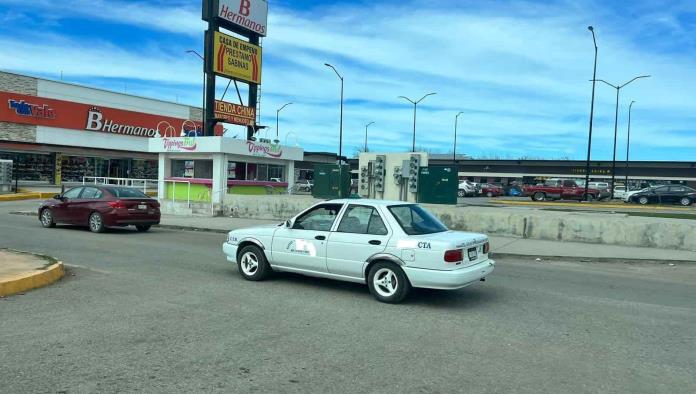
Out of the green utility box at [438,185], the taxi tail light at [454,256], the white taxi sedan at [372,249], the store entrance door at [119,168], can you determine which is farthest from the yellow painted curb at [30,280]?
the store entrance door at [119,168]

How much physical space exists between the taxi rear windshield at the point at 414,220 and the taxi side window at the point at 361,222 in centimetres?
25

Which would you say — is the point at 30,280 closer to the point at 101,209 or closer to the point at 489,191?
the point at 101,209

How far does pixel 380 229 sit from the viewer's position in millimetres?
7949

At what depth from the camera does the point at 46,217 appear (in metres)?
17.4

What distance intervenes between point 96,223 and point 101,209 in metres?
0.47

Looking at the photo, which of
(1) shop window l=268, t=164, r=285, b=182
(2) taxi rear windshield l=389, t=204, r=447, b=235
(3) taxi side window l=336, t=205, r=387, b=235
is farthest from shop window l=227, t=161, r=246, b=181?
(2) taxi rear windshield l=389, t=204, r=447, b=235

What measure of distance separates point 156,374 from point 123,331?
4.83 ft

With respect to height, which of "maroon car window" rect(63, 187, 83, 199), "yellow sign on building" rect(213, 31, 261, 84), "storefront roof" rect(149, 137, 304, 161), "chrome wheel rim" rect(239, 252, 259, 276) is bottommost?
"chrome wheel rim" rect(239, 252, 259, 276)

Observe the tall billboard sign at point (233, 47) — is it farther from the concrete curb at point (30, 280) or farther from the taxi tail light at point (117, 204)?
the concrete curb at point (30, 280)

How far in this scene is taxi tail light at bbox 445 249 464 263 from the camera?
7359 mm

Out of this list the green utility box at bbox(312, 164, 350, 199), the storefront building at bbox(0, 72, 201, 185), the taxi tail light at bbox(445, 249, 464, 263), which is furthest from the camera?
the storefront building at bbox(0, 72, 201, 185)

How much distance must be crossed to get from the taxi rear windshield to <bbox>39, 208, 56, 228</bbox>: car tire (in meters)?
13.3

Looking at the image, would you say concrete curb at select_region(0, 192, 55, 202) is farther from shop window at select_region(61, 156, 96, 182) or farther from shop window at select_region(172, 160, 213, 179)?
shop window at select_region(61, 156, 96, 182)

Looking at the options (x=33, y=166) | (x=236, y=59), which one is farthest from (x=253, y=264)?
(x=33, y=166)
